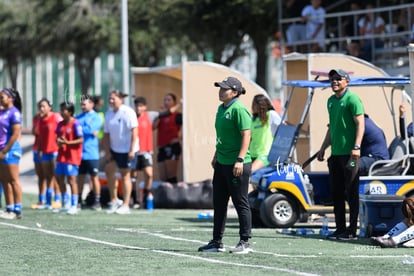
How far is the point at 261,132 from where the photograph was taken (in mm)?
17422

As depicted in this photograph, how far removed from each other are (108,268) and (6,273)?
0.88m

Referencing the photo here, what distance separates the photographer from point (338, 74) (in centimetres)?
1380

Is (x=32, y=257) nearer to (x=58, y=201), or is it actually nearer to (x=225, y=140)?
(x=225, y=140)

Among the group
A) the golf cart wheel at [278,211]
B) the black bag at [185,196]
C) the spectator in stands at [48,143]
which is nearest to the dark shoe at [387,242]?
the golf cart wheel at [278,211]

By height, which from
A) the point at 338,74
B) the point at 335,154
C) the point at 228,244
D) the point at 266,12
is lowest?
the point at 228,244

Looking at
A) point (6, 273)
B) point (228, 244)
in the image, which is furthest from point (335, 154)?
point (6, 273)

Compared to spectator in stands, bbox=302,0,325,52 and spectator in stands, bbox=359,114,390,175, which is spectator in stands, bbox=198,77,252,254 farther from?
spectator in stands, bbox=302,0,325,52

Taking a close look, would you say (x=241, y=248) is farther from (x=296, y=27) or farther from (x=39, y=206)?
(x=296, y=27)

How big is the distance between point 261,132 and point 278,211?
1.79 metres

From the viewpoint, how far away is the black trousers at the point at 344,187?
45.5ft

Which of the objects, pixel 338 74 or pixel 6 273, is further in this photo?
pixel 338 74

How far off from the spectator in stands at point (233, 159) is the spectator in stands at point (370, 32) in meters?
14.1

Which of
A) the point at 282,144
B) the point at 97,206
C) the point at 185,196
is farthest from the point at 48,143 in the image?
the point at 282,144

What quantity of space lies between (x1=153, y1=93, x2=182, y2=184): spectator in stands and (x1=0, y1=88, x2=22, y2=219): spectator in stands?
15.8 ft
